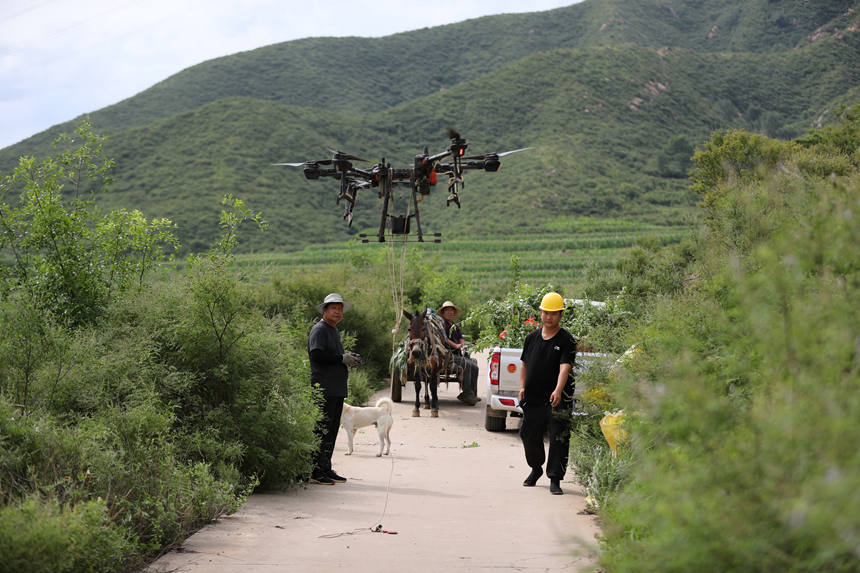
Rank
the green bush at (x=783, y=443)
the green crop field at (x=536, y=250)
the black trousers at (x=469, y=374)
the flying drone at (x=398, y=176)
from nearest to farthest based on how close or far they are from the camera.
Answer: the green bush at (x=783, y=443)
the flying drone at (x=398, y=176)
the black trousers at (x=469, y=374)
the green crop field at (x=536, y=250)

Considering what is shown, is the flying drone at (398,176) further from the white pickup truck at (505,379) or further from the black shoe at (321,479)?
the black shoe at (321,479)

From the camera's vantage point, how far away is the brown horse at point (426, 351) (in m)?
13.4

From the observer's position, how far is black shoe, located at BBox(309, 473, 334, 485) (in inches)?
316

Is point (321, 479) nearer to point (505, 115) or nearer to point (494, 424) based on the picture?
point (494, 424)

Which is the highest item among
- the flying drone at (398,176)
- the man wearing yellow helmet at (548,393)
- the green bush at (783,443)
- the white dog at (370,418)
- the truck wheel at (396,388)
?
the flying drone at (398,176)

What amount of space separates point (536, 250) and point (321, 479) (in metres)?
65.6

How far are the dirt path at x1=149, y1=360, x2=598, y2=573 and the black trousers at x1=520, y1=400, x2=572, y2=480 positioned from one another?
1.00ft

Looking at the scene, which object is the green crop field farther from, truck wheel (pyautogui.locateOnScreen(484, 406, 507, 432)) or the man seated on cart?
truck wheel (pyautogui.locateOnScreen(484, 406, 507, 432))

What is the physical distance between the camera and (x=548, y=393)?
→ 7.87m

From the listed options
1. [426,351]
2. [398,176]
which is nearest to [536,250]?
[426,351]

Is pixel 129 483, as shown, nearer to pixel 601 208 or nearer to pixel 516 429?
pixel 516 429

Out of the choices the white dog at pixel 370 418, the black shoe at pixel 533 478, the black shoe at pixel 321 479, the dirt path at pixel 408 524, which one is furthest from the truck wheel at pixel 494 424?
the black shoe at pixel 321 479

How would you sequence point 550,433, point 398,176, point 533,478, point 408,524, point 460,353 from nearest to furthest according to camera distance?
point 408,524 < point 550,433 < point 533,478 < point 398,176 < point 460,353

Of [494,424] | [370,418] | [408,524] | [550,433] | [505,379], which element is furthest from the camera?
[494,424]
